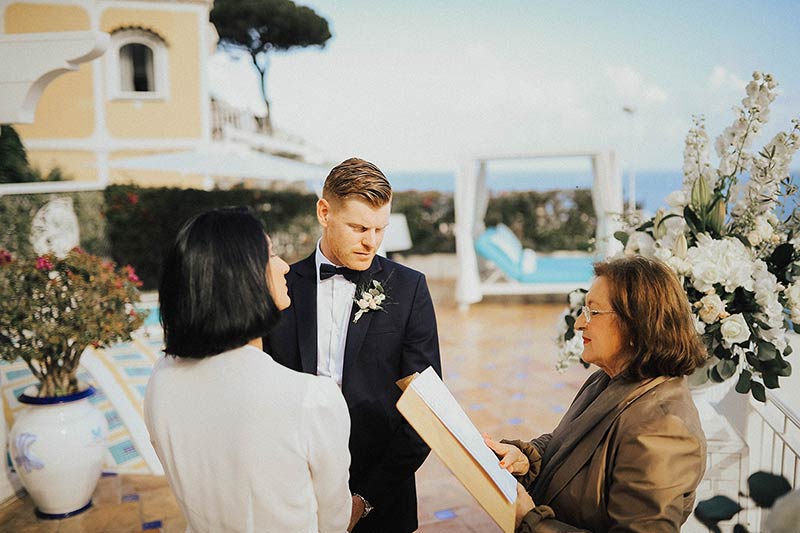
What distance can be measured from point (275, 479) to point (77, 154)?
16666mm

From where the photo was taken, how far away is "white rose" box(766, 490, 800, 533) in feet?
2.36

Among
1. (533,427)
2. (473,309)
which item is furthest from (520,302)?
(533,427)

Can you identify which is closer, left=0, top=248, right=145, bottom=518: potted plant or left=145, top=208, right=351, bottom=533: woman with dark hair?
left=145, top=208, right=351, bottom=533: woman with dark hair

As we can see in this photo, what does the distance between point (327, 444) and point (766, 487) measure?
30.3 inches

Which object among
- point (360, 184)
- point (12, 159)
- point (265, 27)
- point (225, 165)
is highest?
point (265, 27)

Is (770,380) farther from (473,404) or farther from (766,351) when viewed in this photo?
(473,404)

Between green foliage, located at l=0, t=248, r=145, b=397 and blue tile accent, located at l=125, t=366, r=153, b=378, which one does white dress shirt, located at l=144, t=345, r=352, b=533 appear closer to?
green foliage, located at l=0, t=248, r=145, b=397

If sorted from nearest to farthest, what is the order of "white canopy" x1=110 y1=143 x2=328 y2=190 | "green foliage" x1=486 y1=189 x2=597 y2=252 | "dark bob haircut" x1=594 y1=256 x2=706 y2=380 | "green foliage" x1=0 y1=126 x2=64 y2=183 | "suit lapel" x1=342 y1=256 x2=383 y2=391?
"dark bob haircut" x1=594 y1=256 x2=706 y2=380, "suit lapel" x1=342 y1=256 x2=383 y2=391, "white canopy" x1=110 y1=143 x2=328 y2=190, "green foliage" x1=0 y1=126 x2=64 y2=183, "green foliage" x1=486 y1=189 x2=597 y2=252

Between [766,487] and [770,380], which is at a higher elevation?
[766,487]

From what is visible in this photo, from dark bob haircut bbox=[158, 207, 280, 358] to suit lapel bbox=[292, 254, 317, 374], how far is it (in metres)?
0.66

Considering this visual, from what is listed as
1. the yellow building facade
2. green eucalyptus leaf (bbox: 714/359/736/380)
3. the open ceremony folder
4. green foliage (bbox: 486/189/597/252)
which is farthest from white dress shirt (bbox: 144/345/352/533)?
the yellow building facade

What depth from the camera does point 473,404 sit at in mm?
5941

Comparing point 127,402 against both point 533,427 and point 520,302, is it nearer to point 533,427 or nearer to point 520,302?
point 533,427

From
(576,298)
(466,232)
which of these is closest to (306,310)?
(576,298)
